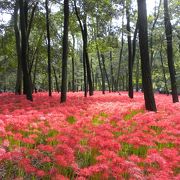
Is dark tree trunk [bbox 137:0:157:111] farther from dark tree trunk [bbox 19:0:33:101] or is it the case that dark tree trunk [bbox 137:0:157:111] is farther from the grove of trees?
dark tree trunk [bbox 19:0:33:101]

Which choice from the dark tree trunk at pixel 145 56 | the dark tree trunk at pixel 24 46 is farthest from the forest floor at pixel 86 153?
the dark tree trunk at pixel 24 46

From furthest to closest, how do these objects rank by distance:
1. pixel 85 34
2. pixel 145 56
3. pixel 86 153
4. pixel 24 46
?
pixel 85 34 < pixel 24 46 < pixel 145 56 < pixel 86 153

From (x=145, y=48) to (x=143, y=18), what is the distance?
1.38m

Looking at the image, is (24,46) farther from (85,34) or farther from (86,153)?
(86,153)

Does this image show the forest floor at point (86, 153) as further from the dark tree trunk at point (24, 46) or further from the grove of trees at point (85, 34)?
the dark tree trunk at point (24, 46)

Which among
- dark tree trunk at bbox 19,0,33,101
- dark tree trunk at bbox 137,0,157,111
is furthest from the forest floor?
dark tree trunk at bbox 19,0,33,101

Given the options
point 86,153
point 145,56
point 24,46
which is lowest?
point 86,153

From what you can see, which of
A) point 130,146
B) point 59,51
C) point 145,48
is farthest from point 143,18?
point 59,51

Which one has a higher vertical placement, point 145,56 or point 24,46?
point 24,46

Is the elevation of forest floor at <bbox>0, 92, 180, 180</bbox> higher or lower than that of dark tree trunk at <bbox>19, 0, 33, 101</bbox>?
lower

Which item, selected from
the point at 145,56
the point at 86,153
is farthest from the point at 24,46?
the point at 86,153

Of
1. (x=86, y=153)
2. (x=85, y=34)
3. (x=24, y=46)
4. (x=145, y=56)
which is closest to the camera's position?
(x=86, y=153)

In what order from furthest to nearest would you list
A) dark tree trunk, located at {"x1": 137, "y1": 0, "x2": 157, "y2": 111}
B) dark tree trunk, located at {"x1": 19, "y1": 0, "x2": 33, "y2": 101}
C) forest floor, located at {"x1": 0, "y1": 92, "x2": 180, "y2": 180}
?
dark tree trunk, located at {"x1": 19, "y1": 0, "x2": 33, "y2": 101}
dark tree trunk, located at {"x1": 137, "y1": 0, "x2": 157, "y2": 111}
forest floor, located at {"x1": 0, "y1": 92, "x2": 180, "y2": 180}

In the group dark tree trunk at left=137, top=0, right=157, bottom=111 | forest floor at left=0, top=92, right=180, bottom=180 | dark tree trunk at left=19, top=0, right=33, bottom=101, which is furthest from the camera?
dark tree trunk at left=19, top=0, right=33, bottom=101
